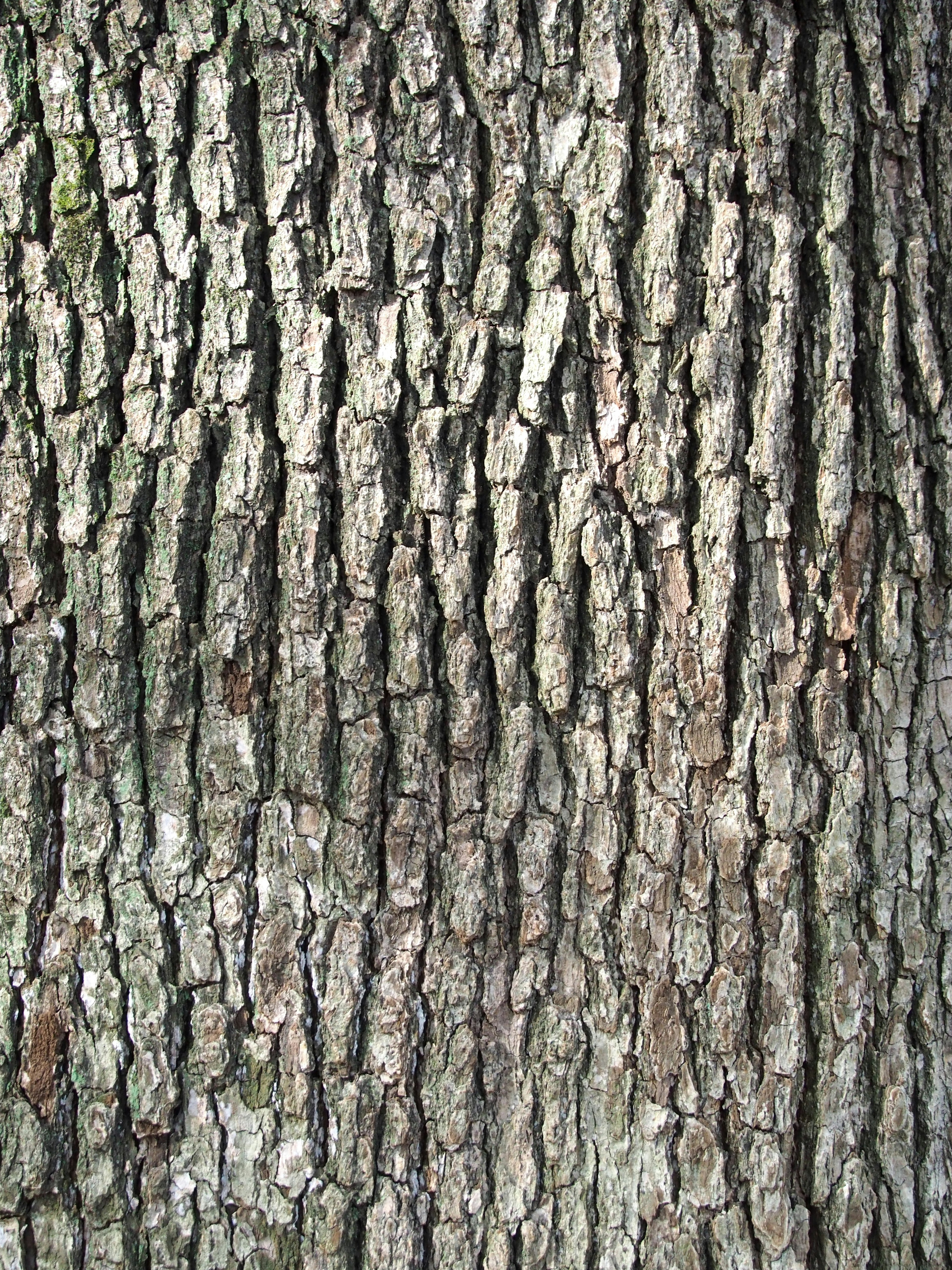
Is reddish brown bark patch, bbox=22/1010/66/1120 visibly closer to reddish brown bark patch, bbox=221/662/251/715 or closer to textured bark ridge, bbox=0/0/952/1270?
textured bark ridge, bbox=0/0/952/1270

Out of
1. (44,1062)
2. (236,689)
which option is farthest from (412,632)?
(44,1062)

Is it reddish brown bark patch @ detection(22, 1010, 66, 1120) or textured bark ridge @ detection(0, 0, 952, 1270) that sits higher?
textured bark ridge @ detection(0, 0, 952, 1270)

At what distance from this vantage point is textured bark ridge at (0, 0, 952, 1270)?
1.31 m

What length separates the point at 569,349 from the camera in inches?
52.3

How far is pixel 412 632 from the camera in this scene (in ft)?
4.30

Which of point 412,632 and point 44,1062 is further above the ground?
point 412,632

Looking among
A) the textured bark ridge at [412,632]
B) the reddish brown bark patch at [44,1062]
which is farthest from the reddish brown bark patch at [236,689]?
the reddish brown bark patch at [44,1062]

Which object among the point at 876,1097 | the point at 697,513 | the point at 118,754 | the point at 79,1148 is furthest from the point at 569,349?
the point at 79,1148

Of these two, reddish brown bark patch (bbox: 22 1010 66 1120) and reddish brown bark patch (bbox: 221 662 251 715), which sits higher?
reddish brown bark patch (bbox: 221 662 251 715)

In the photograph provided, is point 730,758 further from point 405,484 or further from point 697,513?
point 405,484

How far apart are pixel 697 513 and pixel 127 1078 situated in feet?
3.91

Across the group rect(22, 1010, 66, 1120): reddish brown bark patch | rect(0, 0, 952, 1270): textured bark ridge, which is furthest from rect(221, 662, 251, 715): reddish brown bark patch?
rect(22, 1010, 66, 1120): reddish brown bark patch

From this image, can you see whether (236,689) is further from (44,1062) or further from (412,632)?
(44,1062)

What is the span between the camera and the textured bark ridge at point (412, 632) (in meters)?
1.31
